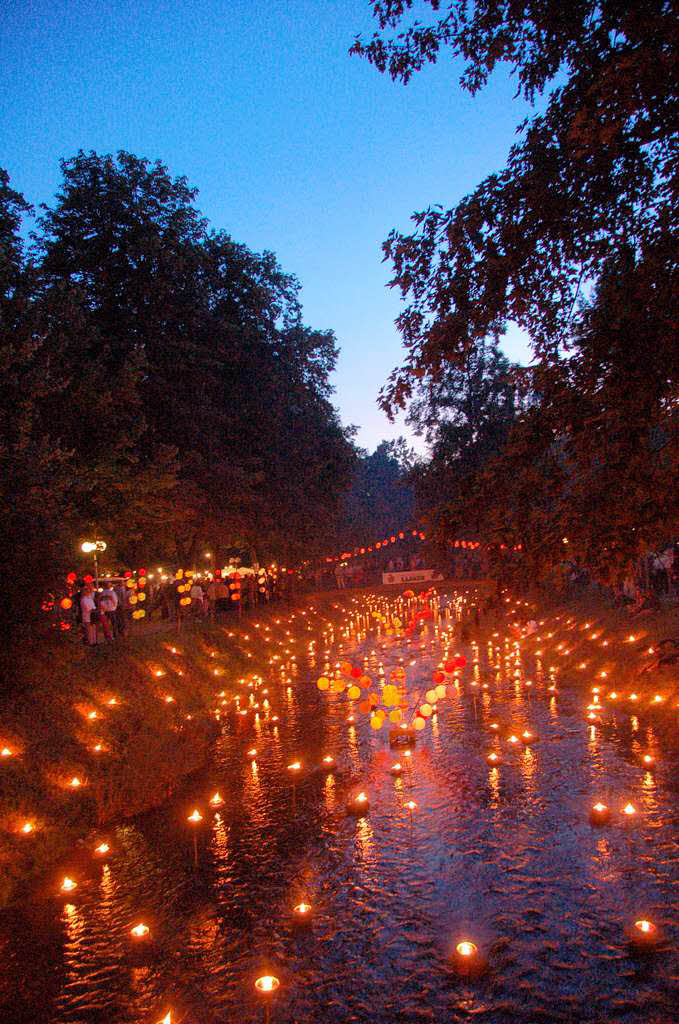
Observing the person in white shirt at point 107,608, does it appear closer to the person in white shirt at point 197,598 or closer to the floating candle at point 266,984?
the person in white shirt at point 197,598

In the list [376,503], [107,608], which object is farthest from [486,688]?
[376,503]

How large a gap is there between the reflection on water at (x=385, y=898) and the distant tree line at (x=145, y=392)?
4944 millimetres

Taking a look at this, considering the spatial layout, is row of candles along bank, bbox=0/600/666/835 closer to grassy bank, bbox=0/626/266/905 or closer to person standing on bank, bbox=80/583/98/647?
grassy bank, bbox=0/626/266/905

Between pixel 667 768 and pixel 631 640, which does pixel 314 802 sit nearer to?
pixel 667 768

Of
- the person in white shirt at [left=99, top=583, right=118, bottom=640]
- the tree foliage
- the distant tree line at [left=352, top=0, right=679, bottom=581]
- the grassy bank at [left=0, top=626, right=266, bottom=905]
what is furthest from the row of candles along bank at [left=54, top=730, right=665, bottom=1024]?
the tree foliage

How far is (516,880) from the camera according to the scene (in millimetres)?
7684

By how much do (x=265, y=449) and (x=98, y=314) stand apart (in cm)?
968

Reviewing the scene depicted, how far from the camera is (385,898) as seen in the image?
24.8ft

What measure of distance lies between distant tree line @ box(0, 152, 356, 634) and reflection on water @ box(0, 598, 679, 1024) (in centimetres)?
494

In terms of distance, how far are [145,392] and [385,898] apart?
56.7 ft

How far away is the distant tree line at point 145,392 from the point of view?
12.6 meters

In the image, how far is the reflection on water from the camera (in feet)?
19.3

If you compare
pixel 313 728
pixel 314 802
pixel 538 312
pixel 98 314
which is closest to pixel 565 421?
pixel 538 312

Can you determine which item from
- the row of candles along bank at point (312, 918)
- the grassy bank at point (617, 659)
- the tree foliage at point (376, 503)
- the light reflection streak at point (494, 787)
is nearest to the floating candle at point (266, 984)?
the row of candles along bank at point (312, 918)
